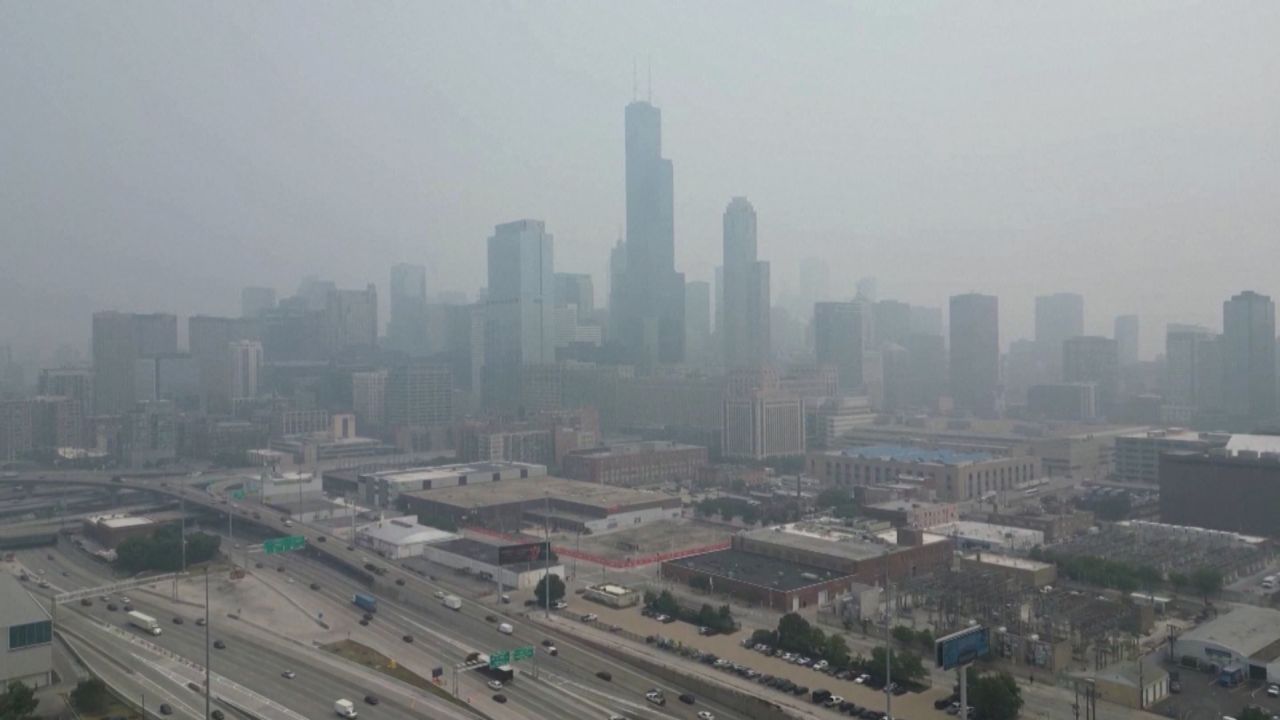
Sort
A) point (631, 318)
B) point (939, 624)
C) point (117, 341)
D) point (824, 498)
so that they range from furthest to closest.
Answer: point (631, 318), point (117, 341), point (824, 498), point (939, 624)

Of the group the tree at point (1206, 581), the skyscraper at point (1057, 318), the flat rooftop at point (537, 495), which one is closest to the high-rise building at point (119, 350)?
the flat rooftop at point (537, 495)

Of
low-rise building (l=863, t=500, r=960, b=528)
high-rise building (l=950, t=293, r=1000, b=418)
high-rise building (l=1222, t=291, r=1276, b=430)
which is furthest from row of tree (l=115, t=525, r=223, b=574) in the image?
high-rise building (l=950, t=293, r=1000, b=418)

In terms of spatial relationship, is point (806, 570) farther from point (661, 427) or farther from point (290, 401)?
point (290, 401)

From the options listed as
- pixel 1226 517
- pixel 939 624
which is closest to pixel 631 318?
pixel 1226 517

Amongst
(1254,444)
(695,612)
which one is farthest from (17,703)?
(1254,444)

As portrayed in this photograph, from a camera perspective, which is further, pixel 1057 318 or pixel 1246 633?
pixel 1057 318

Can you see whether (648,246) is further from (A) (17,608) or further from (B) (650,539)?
(A) (17,608)
